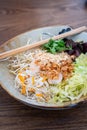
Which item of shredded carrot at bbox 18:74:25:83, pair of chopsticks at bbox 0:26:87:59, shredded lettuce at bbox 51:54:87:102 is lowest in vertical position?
A: shredded lettuce at bbox 51:54:87:102

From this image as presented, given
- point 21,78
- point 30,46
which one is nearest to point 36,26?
point 30,46

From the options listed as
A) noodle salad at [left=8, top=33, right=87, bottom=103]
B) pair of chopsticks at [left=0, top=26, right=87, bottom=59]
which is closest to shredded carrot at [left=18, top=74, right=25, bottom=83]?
noodle salad at [left=8, top=33, right=87, bottom=103]

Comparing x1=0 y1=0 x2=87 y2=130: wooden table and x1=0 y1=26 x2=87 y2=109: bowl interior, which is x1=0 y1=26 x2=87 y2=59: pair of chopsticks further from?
x1=0 y1=0 x2=87 y2=130: wooden table

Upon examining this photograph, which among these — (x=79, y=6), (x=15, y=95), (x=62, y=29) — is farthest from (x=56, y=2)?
(x=15, y=95)

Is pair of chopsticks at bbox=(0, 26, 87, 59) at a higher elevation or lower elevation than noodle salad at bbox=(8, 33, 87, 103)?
higher

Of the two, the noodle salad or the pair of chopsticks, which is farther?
the pair of chopsticks

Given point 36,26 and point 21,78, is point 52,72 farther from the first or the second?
point 36,26

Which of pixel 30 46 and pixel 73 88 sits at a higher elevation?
pixel 30 46
